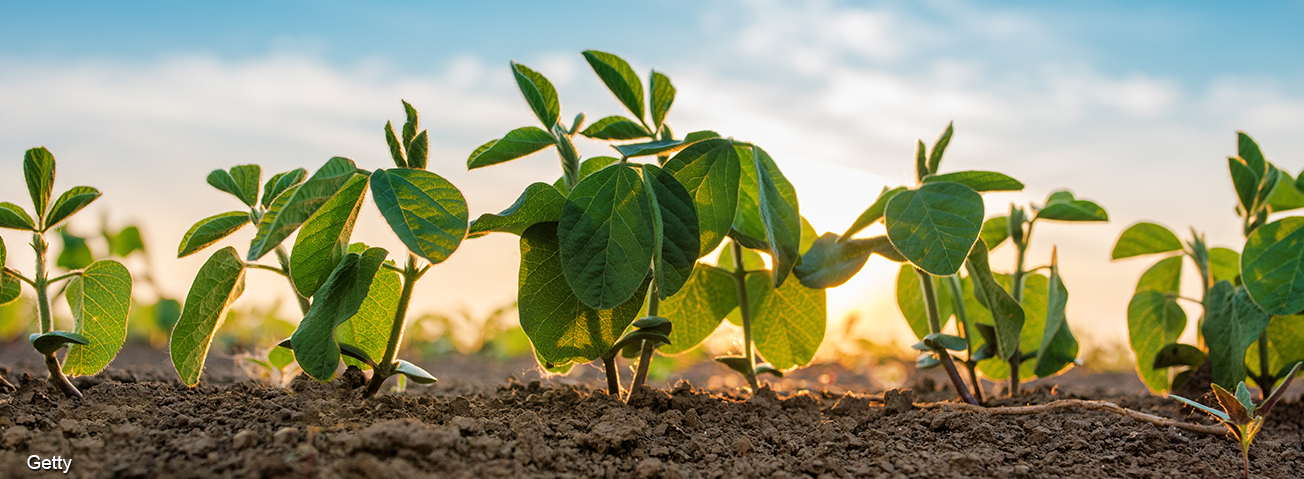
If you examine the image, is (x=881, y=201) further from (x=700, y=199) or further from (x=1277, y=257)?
(x=1277, y=257)

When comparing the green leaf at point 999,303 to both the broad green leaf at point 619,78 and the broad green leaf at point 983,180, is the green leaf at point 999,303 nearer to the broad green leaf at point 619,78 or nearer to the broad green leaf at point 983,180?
the broad green leaf at point 983,180

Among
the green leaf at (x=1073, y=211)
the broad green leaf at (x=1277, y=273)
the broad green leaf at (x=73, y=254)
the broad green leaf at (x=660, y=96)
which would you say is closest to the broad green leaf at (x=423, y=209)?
the broad green leaf at (x=660, y=96)

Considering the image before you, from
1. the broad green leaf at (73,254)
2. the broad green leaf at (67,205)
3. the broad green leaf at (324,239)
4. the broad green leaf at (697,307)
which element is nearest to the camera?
the broad green leaf at (324,239)

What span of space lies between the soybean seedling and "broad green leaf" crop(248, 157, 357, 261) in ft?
1.97

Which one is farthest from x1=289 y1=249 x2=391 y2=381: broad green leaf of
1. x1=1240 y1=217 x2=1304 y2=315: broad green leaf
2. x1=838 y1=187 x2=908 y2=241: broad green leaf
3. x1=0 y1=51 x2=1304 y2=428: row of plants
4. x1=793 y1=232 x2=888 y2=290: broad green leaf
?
x1=1240 y1=217 x2=1304 y2=315: broad green leaf

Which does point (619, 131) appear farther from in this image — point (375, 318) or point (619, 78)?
point (375, 318)

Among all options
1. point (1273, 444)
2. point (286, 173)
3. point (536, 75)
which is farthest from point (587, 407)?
point (1273, 444)

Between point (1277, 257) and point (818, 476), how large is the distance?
141cm

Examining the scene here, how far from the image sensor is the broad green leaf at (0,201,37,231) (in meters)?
1.64

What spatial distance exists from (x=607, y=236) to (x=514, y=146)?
260 mm

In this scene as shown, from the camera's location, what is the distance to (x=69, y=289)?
72.4 inches

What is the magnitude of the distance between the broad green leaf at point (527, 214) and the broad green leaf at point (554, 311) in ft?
0.10

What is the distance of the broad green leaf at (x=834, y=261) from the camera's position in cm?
176

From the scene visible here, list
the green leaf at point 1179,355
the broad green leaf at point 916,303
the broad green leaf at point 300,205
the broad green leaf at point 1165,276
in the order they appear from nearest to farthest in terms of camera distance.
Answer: the broad green leaf at point 300,205 → the green leaf at point 1179,355 → the broad green leaf at point 916,303 → the broad green leaf at point 1165,276
